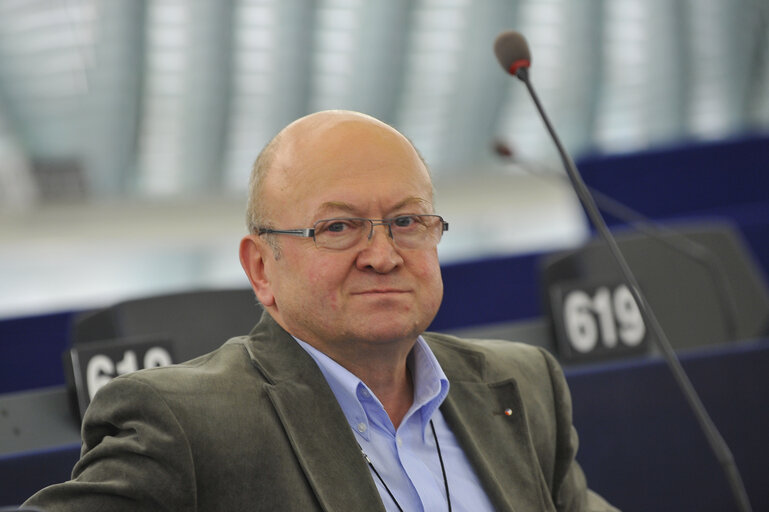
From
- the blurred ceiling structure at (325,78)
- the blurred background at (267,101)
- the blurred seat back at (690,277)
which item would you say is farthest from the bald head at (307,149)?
the blurred ceiling structure at (325,78)

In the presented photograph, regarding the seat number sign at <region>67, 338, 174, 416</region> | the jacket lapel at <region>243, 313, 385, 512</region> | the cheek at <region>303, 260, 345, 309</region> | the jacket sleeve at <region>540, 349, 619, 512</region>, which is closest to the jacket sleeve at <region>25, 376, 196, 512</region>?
the jacket lapel at <region>243, 313, 385, 512</region>

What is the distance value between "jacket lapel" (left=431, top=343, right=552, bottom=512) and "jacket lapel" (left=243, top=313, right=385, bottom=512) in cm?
24

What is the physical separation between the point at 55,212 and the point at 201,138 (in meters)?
2.02

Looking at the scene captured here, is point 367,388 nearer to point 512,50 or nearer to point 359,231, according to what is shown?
point 359,231

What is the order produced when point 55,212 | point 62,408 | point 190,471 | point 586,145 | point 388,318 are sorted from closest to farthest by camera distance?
point 190,471 → point 388,318 → point 62,408 → point 55,212 → point 586,145

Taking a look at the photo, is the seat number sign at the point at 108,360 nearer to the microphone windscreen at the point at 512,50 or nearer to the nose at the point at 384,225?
the nose at the point at 384,225

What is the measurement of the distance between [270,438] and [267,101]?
11.6 m

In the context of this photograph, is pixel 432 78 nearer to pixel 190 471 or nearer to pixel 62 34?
pixel 62 34

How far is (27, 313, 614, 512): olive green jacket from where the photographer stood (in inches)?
56.6

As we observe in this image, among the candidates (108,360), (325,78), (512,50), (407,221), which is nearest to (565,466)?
(407,221)

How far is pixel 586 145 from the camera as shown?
51.7 feet

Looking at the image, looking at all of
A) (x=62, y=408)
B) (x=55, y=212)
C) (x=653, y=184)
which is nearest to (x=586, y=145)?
(x=55, y=212)

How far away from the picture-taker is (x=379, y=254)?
5.42 feet

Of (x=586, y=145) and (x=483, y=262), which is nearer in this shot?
(x=483, y=262)
